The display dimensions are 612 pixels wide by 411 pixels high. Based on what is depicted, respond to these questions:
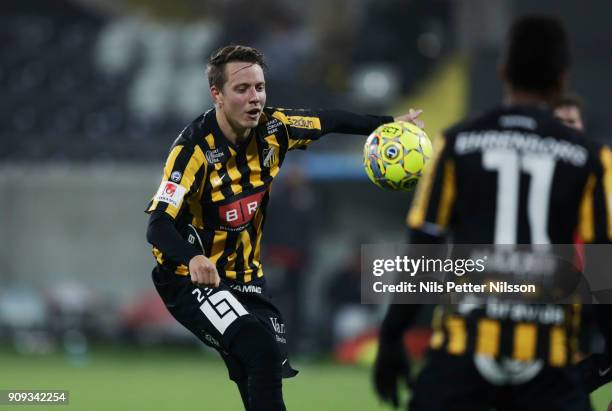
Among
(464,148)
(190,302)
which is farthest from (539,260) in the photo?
(190,302)

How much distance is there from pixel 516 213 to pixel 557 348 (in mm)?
449

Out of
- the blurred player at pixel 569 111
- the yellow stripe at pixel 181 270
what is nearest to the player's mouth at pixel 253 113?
the yellow stripe at pixel 181 270

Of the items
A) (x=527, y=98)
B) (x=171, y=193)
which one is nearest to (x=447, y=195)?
(x=527, y=98)

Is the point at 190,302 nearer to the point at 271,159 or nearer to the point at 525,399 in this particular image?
the point at 271,159

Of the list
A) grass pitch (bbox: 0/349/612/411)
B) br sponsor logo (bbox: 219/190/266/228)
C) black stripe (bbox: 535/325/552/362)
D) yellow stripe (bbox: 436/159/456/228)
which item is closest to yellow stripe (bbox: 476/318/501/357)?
black stripe (bbox: 535/325/552/362)

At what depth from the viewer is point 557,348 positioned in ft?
11.8

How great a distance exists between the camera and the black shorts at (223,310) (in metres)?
5.31

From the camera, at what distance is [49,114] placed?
17.9 metres

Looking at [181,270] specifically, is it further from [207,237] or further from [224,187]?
[224,187]

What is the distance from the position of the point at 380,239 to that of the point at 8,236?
17.2 feet

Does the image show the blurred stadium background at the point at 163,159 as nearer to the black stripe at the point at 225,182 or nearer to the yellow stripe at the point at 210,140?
the black stripe at the point at 225,182

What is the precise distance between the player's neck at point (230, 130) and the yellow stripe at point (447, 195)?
2136 millimetres

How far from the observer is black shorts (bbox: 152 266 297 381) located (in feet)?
17.4

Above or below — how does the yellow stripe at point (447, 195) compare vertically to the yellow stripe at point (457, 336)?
above
